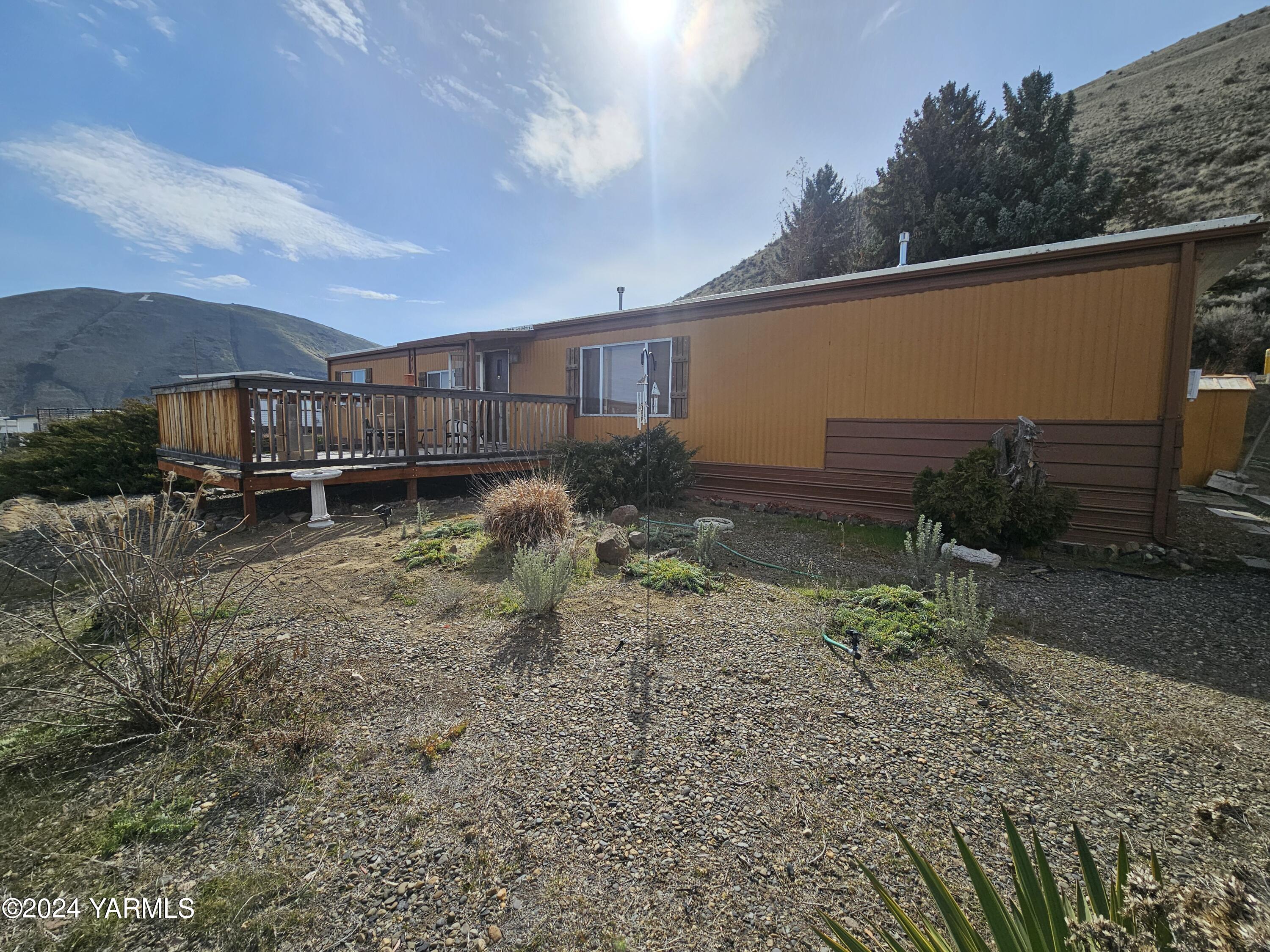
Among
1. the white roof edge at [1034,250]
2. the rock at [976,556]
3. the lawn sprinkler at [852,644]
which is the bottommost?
the lawn sprinkler at [852,644]

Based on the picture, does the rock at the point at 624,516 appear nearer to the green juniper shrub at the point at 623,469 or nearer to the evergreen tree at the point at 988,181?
the green juniper shrub at the point at 623,469

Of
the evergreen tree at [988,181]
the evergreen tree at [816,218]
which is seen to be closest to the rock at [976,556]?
the evergreen tree at [988,181]

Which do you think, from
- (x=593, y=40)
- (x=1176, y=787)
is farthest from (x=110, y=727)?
(x=593, y=40)

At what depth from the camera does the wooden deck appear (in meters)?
5.48

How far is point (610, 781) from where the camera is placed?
6.12ft

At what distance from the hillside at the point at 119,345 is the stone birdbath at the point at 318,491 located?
50745mm

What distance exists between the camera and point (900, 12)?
27.3 ft

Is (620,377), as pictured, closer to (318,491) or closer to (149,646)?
(318,491)

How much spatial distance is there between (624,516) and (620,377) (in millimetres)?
3645

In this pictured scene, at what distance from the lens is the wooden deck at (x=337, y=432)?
5.48 m

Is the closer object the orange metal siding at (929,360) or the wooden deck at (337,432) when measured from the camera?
the orange metal siding at (929,360)

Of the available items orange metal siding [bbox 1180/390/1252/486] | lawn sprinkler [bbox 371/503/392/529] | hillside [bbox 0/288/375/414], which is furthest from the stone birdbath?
hillside [bbox 0/288/375/414]

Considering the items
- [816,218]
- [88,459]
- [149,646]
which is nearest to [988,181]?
[816,218]

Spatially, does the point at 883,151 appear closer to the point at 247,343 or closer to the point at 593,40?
the point at 593,40
